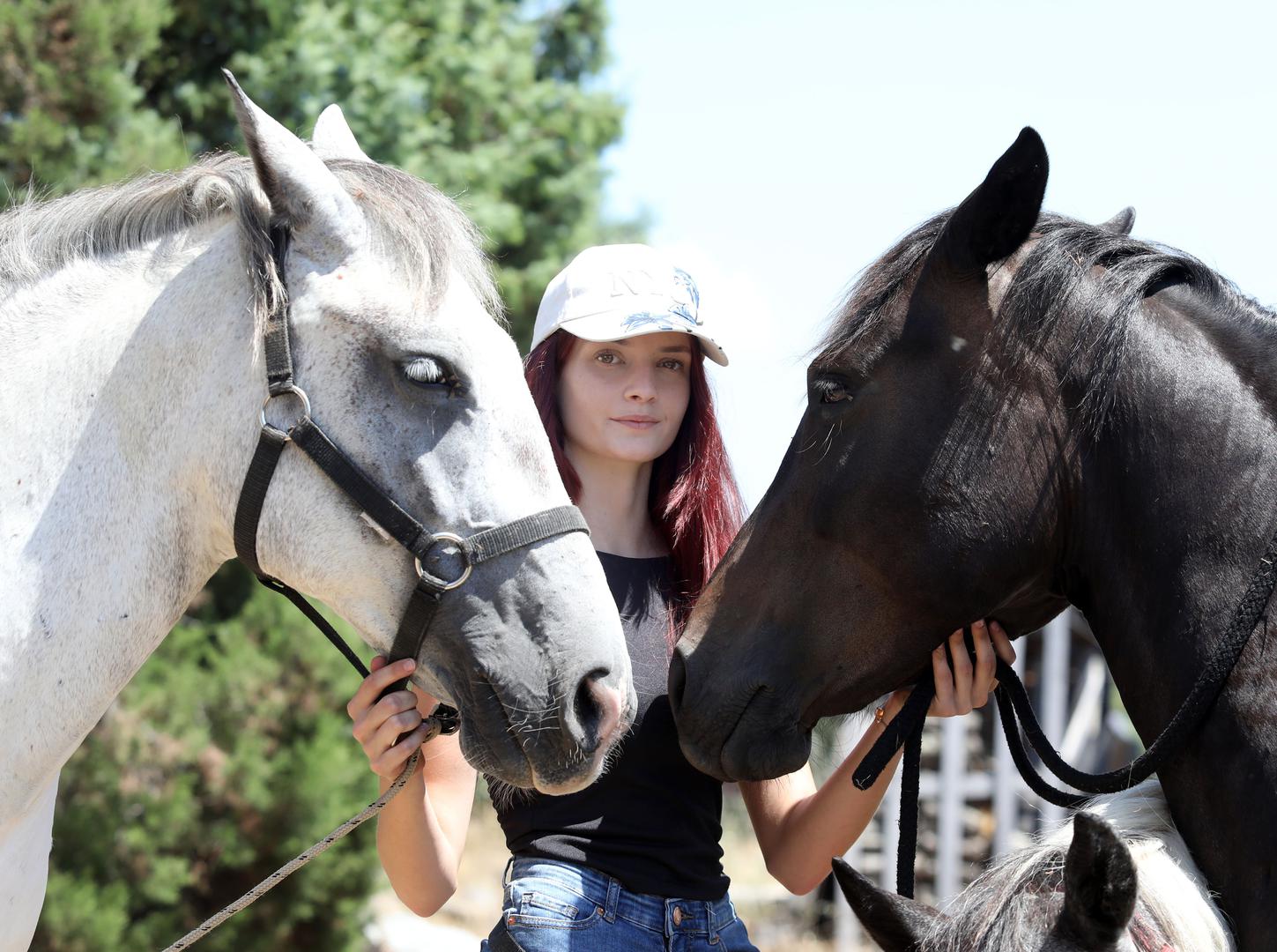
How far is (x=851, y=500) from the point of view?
199cm

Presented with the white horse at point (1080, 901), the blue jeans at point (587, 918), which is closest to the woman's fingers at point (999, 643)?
the white horse at point (1080, 901)

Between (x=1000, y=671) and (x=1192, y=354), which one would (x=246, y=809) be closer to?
(x=1000, y=671)

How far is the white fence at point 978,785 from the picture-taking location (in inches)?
367

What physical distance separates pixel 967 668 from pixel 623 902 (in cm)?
74

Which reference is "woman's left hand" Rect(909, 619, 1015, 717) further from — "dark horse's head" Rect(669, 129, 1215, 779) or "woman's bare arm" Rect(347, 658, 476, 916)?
"woman's bare arm" Rect(347, 658, 476, 916)

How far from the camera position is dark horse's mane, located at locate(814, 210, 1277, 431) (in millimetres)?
1892

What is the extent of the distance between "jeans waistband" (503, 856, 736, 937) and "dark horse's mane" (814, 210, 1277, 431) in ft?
3.35

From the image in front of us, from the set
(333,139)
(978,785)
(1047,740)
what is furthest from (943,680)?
(978,785)

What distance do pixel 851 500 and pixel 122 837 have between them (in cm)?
494

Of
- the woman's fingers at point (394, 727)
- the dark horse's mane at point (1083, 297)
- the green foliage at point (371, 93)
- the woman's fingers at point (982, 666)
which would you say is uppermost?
the dark horse's mane at point (1083, 297)

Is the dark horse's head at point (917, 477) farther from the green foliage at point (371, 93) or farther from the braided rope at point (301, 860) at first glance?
the green foliage at point (371, 93)

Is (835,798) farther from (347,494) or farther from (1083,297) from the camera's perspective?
(347,494)

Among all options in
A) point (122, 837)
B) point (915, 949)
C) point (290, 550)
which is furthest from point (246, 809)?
point (915, 949)

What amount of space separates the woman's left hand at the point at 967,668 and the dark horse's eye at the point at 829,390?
45cm
